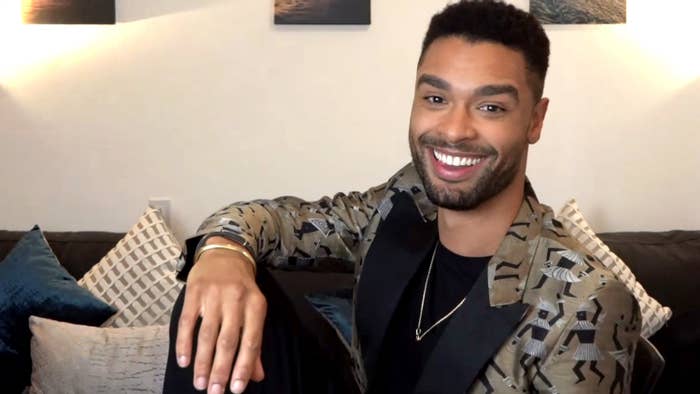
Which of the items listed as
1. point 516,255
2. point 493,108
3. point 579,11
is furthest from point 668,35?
point 516,255

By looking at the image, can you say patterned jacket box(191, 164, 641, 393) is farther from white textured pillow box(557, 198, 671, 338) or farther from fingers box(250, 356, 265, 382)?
white textured pillow box(557, 198, 671, 338)

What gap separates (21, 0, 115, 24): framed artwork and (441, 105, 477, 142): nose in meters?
1.35

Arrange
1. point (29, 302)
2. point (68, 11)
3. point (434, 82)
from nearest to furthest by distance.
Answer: point (434, 82), point (29, 302), point (68, 11)

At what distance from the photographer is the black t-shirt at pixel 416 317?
1.38 meters

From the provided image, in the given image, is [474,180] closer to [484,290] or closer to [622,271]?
[484,290]

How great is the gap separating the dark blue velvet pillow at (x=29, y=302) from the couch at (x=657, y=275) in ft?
0.47

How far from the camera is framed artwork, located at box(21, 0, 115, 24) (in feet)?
7.57

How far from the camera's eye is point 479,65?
133 cm

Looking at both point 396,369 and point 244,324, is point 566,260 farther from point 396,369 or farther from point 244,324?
point 244,324

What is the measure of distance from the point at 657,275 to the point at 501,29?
1123mm

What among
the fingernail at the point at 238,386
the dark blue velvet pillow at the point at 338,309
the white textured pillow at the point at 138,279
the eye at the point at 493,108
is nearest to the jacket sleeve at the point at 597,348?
the eye at the point at 493,108

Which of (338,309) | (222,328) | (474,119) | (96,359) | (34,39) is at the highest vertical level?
(34,39)

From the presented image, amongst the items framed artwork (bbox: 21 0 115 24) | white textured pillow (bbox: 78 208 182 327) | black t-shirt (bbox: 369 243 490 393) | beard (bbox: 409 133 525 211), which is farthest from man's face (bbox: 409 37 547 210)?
framed artwork (bbox: 21 0 115 24)

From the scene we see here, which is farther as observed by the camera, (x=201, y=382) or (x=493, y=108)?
(x=493, y=108)
